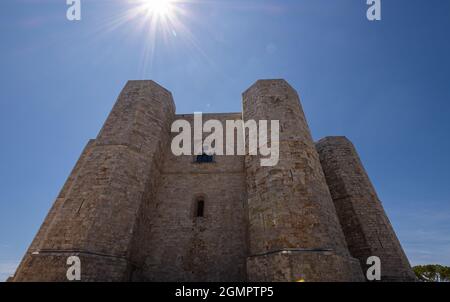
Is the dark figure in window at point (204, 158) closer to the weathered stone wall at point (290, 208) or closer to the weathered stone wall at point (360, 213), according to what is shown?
the weathered stone wall at point (290, 208)

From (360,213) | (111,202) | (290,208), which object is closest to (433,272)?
(360,213)

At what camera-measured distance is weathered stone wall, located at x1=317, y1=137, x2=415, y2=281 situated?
1066cm

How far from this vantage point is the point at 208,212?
10.6 meters

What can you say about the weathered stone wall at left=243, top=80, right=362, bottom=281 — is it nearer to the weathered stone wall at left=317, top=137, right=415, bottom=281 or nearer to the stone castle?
the stone castle

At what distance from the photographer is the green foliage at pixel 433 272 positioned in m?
32.9

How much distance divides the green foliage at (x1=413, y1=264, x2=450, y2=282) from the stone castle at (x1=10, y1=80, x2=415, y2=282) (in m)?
33.4

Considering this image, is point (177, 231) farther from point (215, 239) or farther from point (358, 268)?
point (358, 268)

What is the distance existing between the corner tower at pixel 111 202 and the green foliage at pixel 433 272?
4210cm

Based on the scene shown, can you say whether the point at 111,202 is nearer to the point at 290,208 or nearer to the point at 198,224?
the point at 198,224

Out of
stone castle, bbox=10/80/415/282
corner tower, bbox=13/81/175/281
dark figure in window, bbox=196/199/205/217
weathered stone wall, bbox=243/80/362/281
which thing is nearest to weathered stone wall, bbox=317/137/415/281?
stone castle, bbox=10/80/415/282

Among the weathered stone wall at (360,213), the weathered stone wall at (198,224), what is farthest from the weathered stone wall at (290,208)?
the weathered stone wall at (360,213)

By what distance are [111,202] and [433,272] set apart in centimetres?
4647
